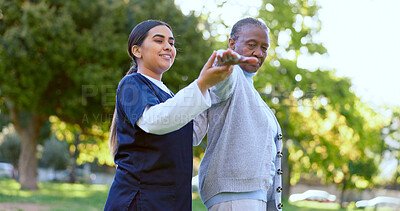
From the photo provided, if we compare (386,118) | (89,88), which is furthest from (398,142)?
(89,88)

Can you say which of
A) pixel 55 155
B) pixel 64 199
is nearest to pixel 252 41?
pixel 64 199

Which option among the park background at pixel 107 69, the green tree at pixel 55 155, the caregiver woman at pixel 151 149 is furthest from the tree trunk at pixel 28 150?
the green tree at pixel 55 155

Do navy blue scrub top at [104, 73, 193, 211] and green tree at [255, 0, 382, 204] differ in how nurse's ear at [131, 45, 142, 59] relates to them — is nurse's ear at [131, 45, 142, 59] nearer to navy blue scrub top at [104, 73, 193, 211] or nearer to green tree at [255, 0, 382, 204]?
navy blue scrub top at [104, 73, 193, 211]

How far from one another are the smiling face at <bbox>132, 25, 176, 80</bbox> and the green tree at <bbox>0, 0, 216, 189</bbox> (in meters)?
11.4

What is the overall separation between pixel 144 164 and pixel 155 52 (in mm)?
597

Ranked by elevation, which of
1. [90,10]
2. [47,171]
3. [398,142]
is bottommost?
[47,171]

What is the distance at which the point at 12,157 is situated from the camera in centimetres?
3550

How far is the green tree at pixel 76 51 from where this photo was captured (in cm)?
1399

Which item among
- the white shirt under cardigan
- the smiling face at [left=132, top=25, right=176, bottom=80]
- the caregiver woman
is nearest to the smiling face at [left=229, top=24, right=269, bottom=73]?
the smiling face at [left=132, top=25, right=176, bottom=80]

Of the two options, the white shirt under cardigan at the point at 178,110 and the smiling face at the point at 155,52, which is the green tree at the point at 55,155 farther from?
the white shirt under cardigan at the point at 178,110

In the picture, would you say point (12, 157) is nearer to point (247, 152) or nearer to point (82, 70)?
point (82, 70)

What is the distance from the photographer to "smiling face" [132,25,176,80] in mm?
2207

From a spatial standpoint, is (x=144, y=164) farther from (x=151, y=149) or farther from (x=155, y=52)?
(x=155, y=52)

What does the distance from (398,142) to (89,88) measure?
31.0 m
